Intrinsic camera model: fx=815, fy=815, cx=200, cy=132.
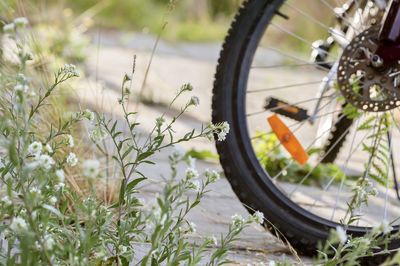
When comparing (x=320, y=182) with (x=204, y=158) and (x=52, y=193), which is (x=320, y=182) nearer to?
(x=204, y=158)

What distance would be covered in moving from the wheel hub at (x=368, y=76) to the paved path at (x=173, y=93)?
0.43m

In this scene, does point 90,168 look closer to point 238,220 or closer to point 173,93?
point 238,220

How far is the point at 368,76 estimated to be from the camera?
208 centimetres

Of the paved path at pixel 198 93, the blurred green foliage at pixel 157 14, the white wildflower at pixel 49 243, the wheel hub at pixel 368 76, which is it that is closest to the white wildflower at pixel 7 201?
the white wildflower at pixel 49 243

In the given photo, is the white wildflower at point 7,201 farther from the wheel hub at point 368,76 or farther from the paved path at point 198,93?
the wheel hub at point 368,76

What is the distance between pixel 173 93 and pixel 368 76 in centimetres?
257

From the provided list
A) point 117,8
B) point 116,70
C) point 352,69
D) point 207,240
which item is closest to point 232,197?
point 352,69


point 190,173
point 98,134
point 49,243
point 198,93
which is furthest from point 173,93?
point 49,243

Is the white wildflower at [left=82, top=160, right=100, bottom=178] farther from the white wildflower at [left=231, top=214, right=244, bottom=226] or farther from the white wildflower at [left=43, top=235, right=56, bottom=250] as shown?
the white wildflower at [left=231, top=214, right=244, bottom=226]

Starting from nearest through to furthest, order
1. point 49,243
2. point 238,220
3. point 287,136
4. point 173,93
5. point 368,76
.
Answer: point 49,243
point 238,220
point 368,76
point 287,136
point 173,93

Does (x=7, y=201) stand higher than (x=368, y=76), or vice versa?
(x=368, y=76)

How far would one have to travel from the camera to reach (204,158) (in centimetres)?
308

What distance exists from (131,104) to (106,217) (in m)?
2.66

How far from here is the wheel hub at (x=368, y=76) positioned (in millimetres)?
2059
